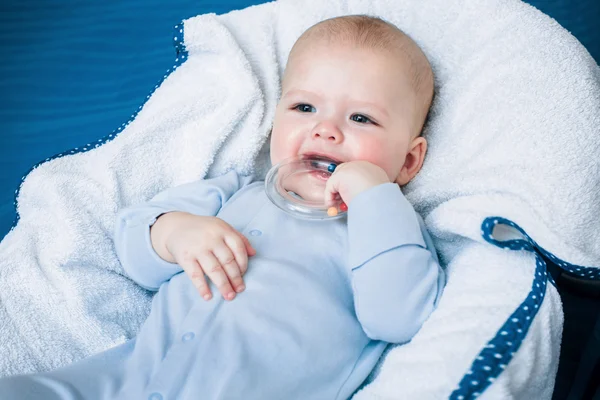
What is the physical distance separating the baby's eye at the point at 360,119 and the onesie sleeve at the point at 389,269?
0.18 m

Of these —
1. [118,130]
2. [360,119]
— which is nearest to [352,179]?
[360,119]

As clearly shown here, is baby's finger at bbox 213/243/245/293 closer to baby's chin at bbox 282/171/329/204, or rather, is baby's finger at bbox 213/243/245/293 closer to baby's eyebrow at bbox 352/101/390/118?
baby's chin at bbox 282/171/329/204

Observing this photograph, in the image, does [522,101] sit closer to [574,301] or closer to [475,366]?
[574,301]

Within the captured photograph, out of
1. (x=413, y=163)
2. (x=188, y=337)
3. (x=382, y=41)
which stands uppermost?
(x=382, y=41)

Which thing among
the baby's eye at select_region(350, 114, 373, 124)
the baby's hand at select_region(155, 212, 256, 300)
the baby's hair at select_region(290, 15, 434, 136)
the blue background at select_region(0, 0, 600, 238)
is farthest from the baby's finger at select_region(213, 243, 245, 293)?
the blue background at select_region(0, 0, 600, 238)

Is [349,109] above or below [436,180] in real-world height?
above

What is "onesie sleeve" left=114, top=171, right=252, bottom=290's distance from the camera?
1.06 metres

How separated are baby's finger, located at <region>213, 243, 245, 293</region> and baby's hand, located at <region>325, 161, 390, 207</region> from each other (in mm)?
190

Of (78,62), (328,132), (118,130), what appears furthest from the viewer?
(78,62)

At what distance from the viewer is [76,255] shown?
1093 mm

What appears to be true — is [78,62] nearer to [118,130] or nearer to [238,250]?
[118,130]

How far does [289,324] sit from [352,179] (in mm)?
249

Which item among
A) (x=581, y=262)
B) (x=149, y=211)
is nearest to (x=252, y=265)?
(x=149, y=211)

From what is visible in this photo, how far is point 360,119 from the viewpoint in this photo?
1077 millimetres
